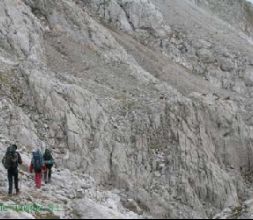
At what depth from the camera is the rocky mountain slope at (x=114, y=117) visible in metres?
28.5

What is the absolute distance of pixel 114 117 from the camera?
3456cm

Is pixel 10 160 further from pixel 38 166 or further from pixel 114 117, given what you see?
pixel 114 117

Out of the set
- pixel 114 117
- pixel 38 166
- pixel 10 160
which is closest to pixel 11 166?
pixel 10 160

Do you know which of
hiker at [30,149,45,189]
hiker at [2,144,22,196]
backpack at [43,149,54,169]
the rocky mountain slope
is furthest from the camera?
the rocky mountain slope

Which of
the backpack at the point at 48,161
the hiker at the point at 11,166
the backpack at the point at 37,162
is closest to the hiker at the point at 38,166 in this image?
the backpack at the point at 37,162

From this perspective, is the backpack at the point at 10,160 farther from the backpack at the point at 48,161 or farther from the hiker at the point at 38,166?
the backpack at the point at 48,161

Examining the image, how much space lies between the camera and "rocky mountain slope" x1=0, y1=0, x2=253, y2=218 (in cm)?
2850

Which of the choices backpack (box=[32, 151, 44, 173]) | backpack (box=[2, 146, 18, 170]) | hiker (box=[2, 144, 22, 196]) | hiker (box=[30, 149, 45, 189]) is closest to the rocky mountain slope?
hiker (box=[30, 149, 45, 189])

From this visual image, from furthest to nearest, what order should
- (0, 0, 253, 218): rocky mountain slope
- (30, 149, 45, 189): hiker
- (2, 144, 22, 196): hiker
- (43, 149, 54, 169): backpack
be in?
(0, 0, 253, 218): rocky mountain slope
(43, 149, 54, 169): backpack
(30, 149, 45, 189): hiker
(2, 144, 22, 196): hiker

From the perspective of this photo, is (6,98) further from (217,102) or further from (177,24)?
(177,24)

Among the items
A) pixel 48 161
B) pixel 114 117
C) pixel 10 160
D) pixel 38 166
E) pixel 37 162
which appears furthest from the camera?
pixel 114 117

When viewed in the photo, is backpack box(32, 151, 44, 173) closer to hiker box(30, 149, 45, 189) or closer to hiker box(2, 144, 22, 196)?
hiker box(30, 149, 45, 189)

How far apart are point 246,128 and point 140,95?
27.7 feet

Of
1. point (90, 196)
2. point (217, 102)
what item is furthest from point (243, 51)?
point (90, 196)
